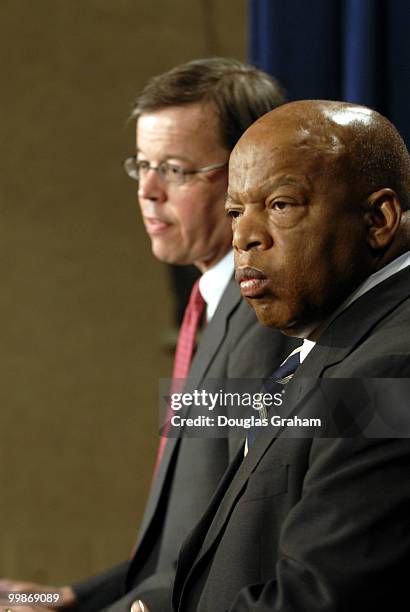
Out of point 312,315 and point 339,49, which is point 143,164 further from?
point 312,315

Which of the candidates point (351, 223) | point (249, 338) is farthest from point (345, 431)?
point (249, 338)

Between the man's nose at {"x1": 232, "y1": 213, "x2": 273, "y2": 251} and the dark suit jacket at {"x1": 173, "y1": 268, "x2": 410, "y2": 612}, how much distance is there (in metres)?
0.12

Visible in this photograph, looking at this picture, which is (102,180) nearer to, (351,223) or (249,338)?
(249,338)

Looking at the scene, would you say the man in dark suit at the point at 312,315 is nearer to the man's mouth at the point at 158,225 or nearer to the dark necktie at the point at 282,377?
the dark necktie at the point at 282,377

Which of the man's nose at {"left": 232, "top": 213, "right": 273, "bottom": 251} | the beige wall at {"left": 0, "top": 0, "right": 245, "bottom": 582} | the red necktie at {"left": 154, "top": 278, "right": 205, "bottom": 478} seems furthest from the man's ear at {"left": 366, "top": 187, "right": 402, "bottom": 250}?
the beige wall at {"left": 0, "top": 0, "right": 245, "bottom": 582}

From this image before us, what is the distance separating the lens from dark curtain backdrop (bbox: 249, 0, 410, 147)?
179 centimetres

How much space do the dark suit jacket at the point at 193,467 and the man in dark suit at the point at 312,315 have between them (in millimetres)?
412

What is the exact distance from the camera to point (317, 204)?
1102 millimetres

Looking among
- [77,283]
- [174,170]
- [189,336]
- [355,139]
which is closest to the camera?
[355,139]

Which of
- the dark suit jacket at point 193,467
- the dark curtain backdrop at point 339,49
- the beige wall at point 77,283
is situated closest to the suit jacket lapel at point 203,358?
the dark suit jacket at point 193,467

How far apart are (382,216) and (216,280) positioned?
81 centimetres

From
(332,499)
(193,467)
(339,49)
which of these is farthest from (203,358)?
(332,499)

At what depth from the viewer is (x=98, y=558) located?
13.0 feet

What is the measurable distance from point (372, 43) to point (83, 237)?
2.24 m
